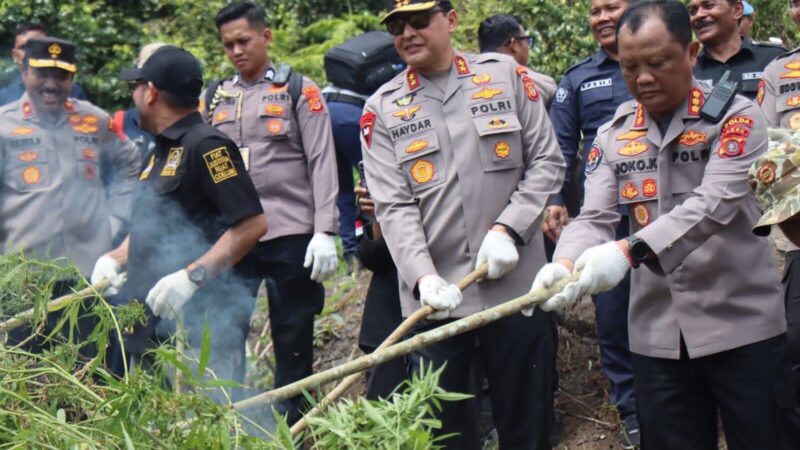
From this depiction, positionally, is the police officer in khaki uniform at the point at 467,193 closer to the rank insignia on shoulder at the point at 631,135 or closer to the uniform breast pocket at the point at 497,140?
the uniform breast pocket at the point at 497,140

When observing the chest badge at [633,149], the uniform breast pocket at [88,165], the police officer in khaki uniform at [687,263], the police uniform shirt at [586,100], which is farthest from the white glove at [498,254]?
the uniform breast pocket at [88,165]

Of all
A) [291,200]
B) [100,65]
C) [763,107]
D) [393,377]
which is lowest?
[100,65]

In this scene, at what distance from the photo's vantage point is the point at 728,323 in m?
3.86

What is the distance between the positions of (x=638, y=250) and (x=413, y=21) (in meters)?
1.60

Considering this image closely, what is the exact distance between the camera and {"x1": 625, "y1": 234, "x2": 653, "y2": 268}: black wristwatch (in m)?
3.84

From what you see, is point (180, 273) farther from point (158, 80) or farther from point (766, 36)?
point (766, 36)

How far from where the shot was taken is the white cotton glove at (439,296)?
4.26m

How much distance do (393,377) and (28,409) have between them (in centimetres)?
→ 244

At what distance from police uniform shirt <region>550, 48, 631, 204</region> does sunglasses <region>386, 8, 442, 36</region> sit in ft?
4.12

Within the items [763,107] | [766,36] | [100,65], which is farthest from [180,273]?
[100,65]

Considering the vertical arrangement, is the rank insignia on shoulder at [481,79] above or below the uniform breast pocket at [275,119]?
above

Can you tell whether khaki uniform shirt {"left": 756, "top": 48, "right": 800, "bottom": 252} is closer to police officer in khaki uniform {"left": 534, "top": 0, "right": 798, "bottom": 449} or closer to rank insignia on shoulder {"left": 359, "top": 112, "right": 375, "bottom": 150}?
police officer in khaki uniform {"left": 534, "top": 0, "right": 798, "bottom": 449}

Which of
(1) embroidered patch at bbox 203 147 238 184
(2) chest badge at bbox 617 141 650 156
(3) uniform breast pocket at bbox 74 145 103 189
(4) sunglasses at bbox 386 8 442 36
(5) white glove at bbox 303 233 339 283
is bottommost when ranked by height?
(5) white glove at bbox 303 233 339 283

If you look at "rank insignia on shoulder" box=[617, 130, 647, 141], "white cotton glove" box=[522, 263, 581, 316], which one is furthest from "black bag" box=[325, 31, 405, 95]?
"white cotton glove" box=[522, 263, 581, 316]
